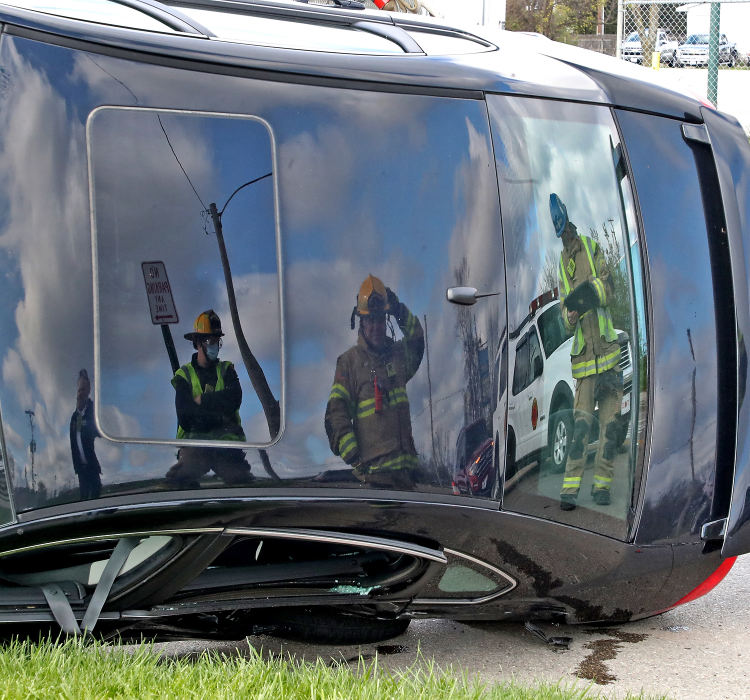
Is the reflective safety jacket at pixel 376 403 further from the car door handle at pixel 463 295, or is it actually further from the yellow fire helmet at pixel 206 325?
the yellow fire helmet at pixel 206 325

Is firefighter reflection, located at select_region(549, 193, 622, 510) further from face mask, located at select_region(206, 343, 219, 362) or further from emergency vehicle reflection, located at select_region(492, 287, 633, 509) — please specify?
face mask, located at select_region(206, 343, 219, 362)

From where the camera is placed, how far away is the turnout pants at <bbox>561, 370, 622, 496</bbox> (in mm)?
2885

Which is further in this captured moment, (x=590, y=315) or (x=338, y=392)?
(x=590, y=315)

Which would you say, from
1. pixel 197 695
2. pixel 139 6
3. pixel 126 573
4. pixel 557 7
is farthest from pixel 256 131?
pixel 557 7

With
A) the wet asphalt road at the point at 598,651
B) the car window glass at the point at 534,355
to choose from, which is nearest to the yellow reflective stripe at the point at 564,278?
the car window glass at the point at 534,355

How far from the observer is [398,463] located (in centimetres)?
263

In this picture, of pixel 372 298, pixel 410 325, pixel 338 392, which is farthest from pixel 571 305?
pixel 338 392

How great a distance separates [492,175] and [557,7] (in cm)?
2113

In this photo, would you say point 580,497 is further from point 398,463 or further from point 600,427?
point 398,463

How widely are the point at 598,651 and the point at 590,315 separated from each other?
1321mm

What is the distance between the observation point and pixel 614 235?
2.92 m

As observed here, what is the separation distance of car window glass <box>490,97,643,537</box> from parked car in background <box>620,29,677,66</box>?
28.5 feet

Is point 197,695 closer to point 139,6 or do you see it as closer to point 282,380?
point 282,380

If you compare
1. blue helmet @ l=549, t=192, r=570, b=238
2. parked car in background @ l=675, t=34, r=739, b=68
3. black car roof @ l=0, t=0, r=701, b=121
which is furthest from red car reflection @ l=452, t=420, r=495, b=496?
parked car in background @ l=675, t=34, r=739, b=68
